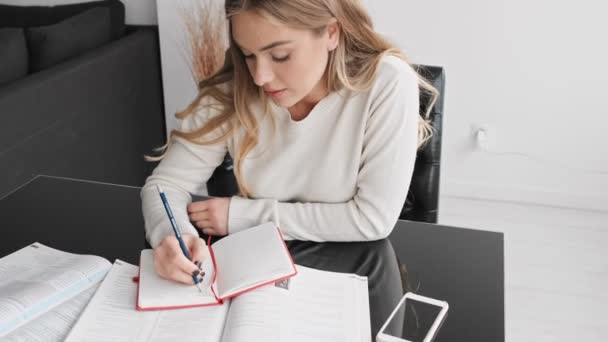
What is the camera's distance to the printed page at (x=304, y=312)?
812 mm

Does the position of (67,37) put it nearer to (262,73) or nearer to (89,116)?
(89,116)

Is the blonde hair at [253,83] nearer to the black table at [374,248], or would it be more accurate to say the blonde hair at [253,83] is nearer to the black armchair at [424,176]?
the black armchair at [424,176]

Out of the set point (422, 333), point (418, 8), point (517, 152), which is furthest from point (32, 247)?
point (517, 152)

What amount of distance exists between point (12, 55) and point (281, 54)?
1420 millimetres

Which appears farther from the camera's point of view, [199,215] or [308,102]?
[308,102]

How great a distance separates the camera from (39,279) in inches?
36.8

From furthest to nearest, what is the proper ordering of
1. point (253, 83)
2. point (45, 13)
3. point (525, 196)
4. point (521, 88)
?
point (45, 13) → point (525, 196) → point (521, 88) → point (253, 83)

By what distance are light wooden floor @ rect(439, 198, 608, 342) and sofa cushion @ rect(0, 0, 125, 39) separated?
5.60ft

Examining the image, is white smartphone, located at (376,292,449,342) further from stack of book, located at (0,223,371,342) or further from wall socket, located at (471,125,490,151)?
wall socket, located at (471,125,490,151)

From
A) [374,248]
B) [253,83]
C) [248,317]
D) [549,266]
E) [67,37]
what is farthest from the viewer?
[67,37]

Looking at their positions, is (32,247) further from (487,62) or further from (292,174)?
(487,62)

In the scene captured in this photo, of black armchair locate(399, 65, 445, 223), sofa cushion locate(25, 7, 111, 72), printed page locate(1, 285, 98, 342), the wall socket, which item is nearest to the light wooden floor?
the wall socket

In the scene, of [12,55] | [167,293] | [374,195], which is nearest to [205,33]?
[12,55]

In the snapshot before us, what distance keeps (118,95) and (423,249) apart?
1833 millimetres
